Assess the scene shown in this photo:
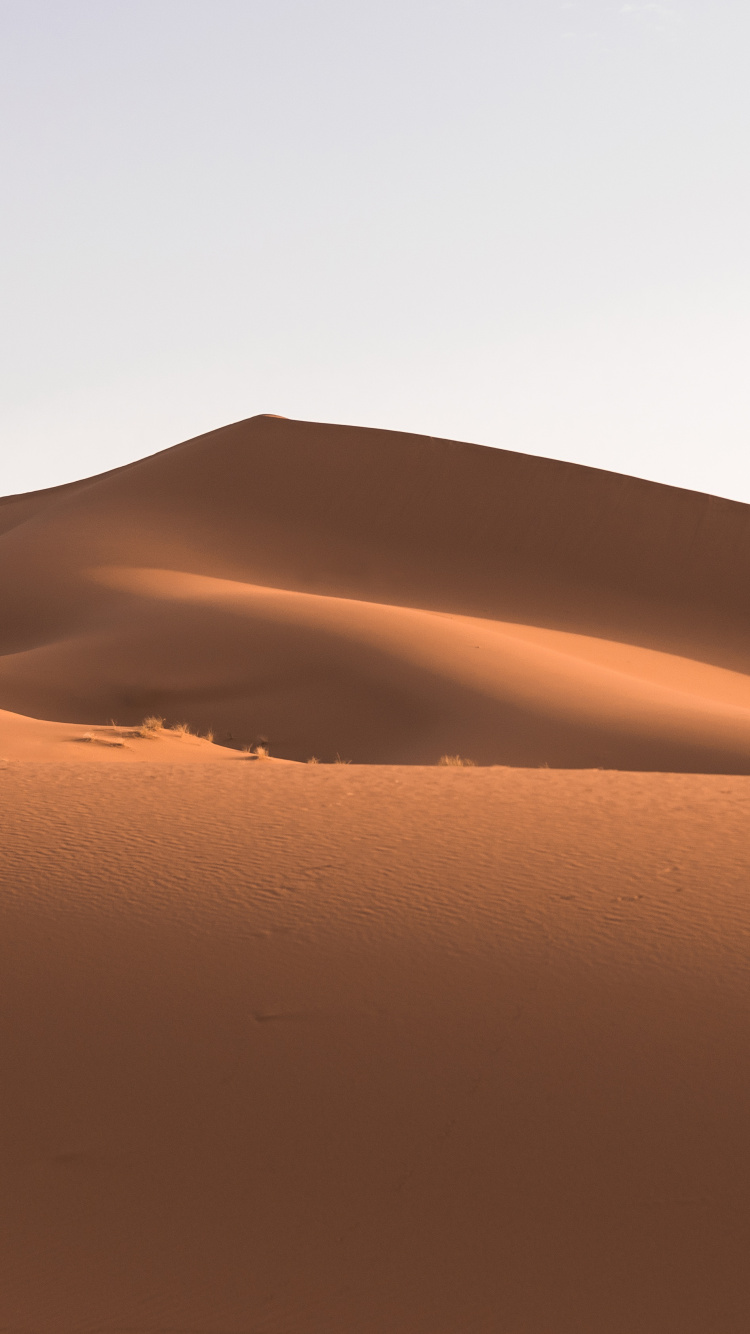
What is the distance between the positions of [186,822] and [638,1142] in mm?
4804

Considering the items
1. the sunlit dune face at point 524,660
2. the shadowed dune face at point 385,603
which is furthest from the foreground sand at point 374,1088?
the sunlit dune face at point 524,660

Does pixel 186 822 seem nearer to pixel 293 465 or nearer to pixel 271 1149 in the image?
pixel 271 1149

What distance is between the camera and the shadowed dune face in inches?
859

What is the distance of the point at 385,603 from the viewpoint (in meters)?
36.5

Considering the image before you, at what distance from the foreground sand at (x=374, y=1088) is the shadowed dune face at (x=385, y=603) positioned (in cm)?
1315

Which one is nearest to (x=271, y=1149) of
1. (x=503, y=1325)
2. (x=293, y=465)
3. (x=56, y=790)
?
(x=503, y=1325)

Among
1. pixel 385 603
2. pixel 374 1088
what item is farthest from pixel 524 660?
pixel 374 1088

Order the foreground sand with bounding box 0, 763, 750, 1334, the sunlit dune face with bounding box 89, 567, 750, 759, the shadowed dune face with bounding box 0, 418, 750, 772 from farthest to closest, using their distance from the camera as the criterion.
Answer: the shadowed dune face with bounding box 0, 418, 750, 772 → the sunlit dune face with bounding box 89, 567, 750, 759 → the foreground sand with bounding box 0, 763, 750, 1334

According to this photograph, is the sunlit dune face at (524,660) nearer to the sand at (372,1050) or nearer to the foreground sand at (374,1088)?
the sand at (372,1050)

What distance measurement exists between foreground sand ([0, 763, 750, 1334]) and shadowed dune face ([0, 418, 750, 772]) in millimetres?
13152

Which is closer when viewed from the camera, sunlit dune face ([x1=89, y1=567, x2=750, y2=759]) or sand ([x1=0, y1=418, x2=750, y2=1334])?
sand ([x1=0, y1=418, x2=750, y2=1334])

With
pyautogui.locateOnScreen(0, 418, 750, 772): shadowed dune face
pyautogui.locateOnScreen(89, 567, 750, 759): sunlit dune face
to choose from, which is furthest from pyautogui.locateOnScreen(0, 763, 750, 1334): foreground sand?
pyautogui.locateOnScreen(89, 567, 750, 759): sunlit dune face

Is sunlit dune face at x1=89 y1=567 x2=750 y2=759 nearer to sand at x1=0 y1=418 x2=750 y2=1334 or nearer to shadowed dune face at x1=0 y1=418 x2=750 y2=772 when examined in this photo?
shadowed dune face at x1=0 y1=418 x2=750 y2=772

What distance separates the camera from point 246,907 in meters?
6.14
